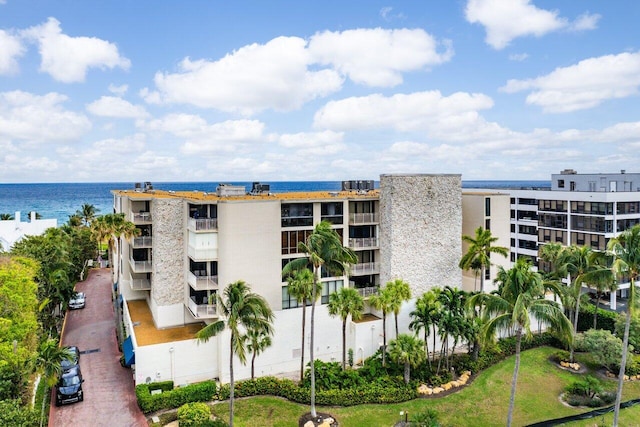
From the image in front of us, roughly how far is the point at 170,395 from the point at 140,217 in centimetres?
1585

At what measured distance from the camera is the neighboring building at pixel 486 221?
38312mm

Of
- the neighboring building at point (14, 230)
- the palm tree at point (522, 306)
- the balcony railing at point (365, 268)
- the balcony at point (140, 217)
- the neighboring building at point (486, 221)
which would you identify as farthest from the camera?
the neighboring building at point (14, 230)

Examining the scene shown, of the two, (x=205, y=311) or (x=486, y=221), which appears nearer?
(x=205, y=311)

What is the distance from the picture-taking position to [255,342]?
27.3 metres

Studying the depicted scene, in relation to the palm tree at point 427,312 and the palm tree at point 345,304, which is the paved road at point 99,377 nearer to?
the palm tree at point 345,304

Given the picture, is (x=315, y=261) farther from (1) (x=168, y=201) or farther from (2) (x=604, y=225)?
(2) (x=604, y=225)

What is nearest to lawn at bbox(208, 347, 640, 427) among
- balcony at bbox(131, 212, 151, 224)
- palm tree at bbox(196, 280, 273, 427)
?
palm tree at bbox(196, 280, 273, 427)

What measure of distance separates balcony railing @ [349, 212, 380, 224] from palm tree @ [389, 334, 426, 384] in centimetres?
949

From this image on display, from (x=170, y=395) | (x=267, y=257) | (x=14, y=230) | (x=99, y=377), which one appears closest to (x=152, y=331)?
(x=99, y=377)

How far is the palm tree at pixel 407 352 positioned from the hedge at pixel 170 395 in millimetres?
11948

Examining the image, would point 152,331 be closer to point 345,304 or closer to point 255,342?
point 255,342

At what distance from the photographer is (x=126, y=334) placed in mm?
36000

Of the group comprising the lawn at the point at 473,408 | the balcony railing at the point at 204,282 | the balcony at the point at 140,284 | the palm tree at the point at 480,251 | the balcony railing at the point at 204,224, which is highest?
the balcony railing at the point at 204,224

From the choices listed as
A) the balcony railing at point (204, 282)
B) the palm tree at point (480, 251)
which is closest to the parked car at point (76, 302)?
the balcony railing at point (204, 282)
